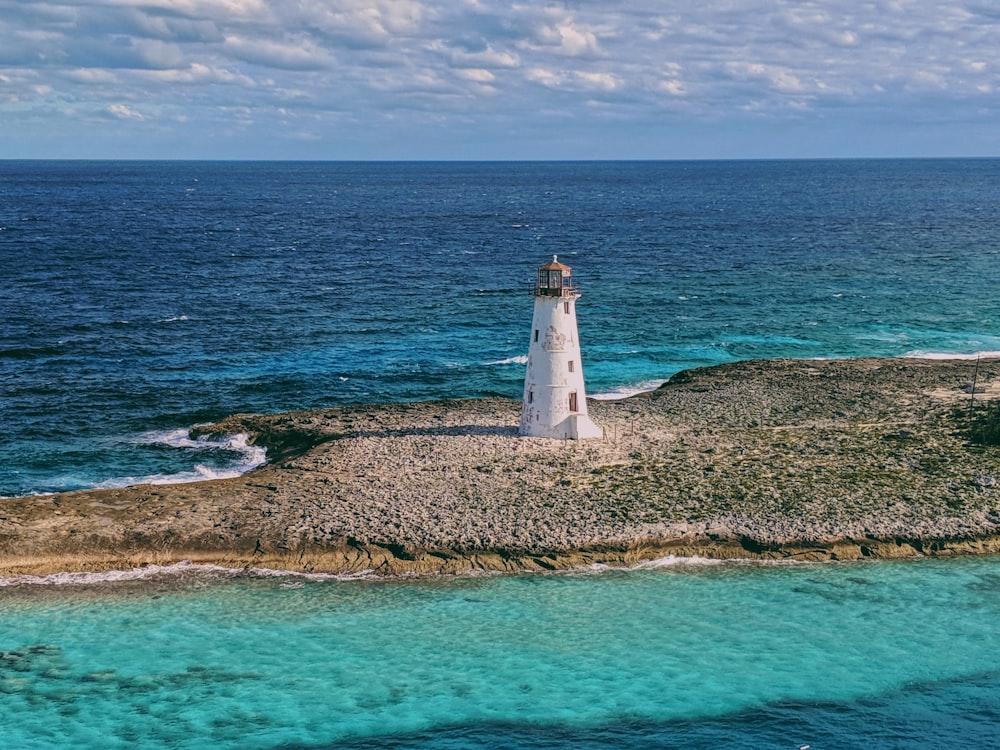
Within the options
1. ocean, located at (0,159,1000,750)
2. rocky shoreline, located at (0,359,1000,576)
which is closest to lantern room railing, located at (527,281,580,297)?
rocky shoreline, located at (0,359,1000,576)

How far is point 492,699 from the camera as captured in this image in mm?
34531

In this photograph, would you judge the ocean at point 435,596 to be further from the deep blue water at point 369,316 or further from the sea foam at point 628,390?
the sea foam at point 628,390

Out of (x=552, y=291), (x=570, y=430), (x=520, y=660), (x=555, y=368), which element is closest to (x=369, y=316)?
(x=570, y=430)

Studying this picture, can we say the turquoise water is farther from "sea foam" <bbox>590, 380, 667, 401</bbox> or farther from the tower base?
"sea foam" <bbox>590, 380, 667, 401</bbox>

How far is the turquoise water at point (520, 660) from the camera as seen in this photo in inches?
1291

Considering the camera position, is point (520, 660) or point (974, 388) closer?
point (520, 660)

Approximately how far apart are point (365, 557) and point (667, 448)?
16569 mm

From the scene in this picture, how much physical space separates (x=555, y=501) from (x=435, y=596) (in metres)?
7.52

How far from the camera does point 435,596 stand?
1598 inches

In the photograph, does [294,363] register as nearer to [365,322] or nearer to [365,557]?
[365,322]

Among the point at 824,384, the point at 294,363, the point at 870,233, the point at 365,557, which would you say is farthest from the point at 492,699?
the point at 870,233

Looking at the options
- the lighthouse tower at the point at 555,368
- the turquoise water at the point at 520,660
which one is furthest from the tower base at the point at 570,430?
the turquoise water at the point at 520,660

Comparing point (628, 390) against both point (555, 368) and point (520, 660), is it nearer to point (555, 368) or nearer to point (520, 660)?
point (555, 368)

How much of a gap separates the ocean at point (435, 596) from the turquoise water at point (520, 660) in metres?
0.10
